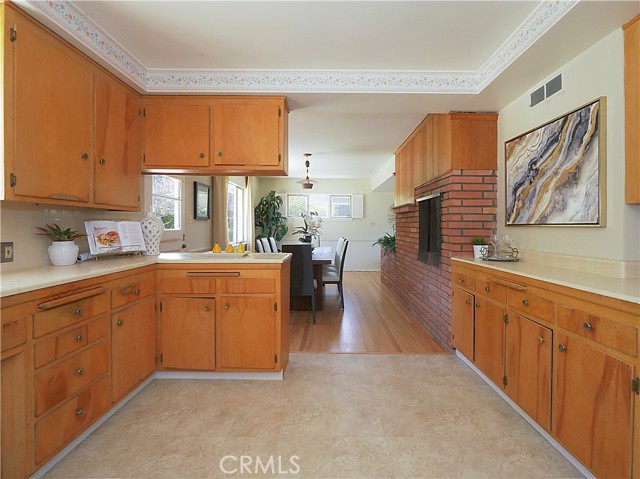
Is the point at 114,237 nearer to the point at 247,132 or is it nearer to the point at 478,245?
the point at 247,132

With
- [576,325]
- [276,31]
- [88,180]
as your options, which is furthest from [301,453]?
[276,31]

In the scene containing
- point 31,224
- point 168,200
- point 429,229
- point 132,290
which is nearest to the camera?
point 31,224

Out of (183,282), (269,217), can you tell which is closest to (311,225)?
(269,217)

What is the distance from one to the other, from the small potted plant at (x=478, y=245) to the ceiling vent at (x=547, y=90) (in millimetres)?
1087

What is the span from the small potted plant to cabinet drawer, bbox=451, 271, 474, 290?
21 cm

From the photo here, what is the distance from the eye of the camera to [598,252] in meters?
1.88

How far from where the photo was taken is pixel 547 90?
7.54 ft

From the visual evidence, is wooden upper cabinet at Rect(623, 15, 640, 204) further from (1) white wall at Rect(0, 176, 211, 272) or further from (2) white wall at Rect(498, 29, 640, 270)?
(1) white wall at Rect(0, 176, 211, 272)

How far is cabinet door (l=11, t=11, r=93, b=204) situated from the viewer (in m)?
1.64

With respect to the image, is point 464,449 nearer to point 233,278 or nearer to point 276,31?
point 233,278

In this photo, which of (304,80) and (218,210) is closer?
(304,80)

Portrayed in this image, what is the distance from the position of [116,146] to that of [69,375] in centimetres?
159

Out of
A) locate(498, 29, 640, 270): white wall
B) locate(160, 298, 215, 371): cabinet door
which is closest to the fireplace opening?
locate(498, 29, 640, 270): white wall

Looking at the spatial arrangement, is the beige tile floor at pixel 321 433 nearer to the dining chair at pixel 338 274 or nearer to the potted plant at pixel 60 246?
the potted plant at pixel 60 246
